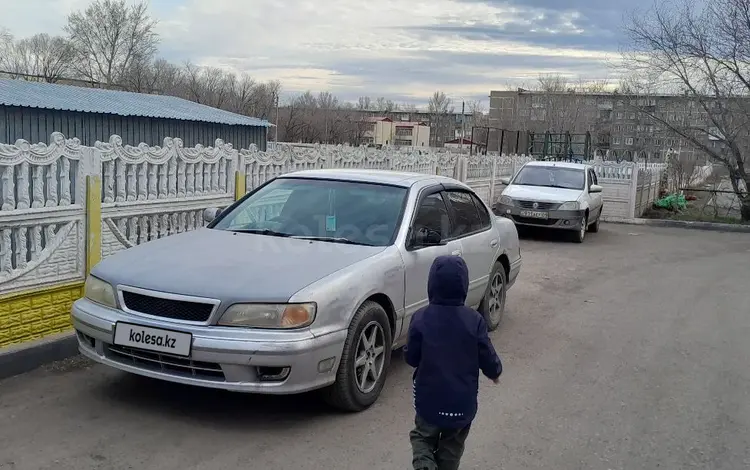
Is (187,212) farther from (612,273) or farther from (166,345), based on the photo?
(612,273)

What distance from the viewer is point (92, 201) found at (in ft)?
19.7

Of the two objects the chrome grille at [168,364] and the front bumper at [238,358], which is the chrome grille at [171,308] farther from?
the chrome grille at [168,364]

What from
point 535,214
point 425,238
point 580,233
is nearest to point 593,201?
point 580,233

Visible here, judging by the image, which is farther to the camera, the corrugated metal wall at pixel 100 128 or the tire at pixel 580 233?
the corrugated metal wall at pixel 100 128

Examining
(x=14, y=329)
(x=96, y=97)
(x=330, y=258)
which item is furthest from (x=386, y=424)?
(x=96, y=97)

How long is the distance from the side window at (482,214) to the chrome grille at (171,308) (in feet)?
11.1

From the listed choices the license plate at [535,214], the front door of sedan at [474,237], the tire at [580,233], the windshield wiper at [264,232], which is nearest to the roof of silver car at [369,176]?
the front door of sedan at [474,237]

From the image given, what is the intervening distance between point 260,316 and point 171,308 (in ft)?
1.82

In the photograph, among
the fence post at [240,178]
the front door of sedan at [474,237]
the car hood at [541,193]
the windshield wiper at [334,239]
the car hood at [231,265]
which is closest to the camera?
the car hood at [231,265]

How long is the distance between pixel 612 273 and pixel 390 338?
24.2 ft

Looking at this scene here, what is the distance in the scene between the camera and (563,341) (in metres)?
6.96

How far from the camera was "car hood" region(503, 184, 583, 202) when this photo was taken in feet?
49.2

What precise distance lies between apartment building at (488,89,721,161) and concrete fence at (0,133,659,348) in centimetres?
1748

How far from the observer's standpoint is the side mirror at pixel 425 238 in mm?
5410
